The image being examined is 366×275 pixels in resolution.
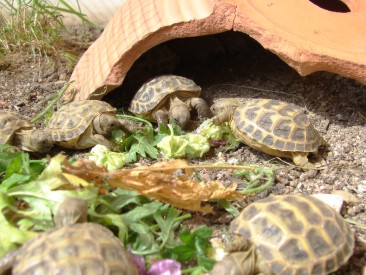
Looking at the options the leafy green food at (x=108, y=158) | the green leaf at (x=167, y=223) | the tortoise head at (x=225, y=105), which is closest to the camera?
the green leaf at (x=167, y=223)

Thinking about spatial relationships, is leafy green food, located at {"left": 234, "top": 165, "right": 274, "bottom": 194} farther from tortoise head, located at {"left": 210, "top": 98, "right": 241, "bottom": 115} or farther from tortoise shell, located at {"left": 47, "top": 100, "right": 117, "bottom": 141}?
tortoise shell, located at {"left": 47, "top": 100, "right": 117, "bottom": 141}

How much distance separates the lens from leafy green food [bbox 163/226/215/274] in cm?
208

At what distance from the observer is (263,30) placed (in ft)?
9.84

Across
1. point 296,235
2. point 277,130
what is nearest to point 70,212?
point 296,235

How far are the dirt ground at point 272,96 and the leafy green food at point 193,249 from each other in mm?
214

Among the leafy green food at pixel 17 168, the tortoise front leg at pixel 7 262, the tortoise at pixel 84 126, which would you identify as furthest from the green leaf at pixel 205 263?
the tortoise at pixel 84 126

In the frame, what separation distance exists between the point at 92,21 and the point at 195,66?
5.20 feet

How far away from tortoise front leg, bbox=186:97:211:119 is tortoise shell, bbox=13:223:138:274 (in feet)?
6.24

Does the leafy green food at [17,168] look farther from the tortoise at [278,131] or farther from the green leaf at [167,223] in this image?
the tortoise at [278,131]

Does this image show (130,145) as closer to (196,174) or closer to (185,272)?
(196,174)

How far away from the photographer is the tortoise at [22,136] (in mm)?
3160

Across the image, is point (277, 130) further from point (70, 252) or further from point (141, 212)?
point (70, 252)

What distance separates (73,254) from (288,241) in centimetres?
102

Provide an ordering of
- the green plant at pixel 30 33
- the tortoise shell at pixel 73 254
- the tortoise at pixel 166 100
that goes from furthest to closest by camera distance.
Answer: the green plant at pixel 30 33, the tortoise at pixel 166 100, the tortoise shell at pixel 73 254
